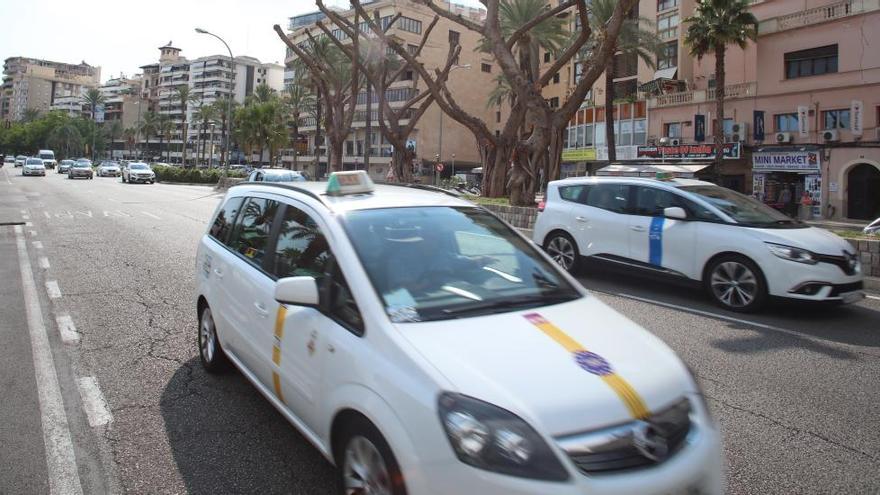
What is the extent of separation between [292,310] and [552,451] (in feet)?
5.15

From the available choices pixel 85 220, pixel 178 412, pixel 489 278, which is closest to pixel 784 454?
pixel 489 278

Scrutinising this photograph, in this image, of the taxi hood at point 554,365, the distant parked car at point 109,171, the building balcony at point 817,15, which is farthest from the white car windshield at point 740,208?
the distant parked car at point 109,171

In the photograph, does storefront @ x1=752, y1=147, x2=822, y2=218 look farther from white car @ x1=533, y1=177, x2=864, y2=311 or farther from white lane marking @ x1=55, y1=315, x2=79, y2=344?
white lane marking @ x1=55, y1=315, x2=79, y2=344

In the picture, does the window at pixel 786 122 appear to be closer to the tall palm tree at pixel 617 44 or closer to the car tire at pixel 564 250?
the tall palm tree at pixel 617 44

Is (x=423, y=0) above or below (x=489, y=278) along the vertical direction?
above

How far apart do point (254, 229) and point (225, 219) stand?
741mm

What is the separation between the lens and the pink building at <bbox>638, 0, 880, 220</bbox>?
30.4 m

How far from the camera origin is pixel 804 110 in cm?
3253

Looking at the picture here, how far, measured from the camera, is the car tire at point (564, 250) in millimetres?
9266

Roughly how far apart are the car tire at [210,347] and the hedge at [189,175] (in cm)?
4728

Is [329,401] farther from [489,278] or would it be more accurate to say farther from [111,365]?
[111,365]

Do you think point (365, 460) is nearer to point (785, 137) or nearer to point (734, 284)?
point (734, 284)

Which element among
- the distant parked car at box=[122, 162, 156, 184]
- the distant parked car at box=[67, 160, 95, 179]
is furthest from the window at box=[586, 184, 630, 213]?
the distant parked car at box=[67, 160, 95, 179]

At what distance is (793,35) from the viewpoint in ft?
109
